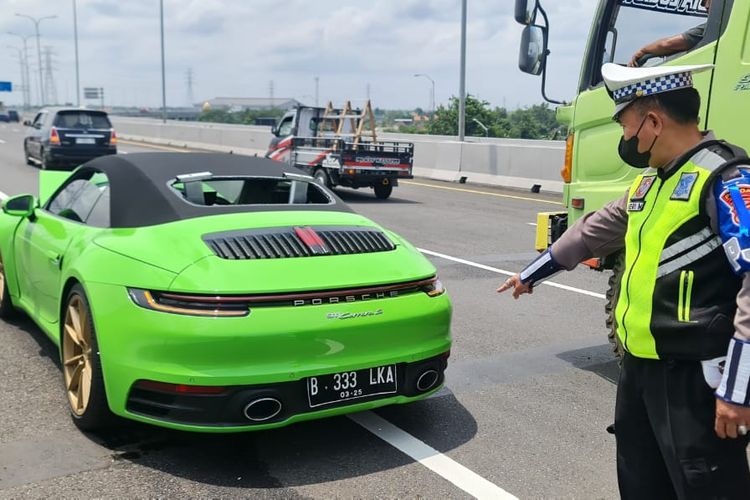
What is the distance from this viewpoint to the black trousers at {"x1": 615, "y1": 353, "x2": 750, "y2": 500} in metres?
2.12

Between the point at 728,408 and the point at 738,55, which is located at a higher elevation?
the point at 738,55

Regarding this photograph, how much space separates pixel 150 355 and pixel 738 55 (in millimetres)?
3485

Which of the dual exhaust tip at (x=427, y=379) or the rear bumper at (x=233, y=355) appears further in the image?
the dual exhaust tip at (x=427, y=379)

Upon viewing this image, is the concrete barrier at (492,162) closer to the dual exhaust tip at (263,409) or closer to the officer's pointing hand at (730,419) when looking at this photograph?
the dual exhaust tip at (263,409)

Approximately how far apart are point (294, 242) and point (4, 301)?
316cm

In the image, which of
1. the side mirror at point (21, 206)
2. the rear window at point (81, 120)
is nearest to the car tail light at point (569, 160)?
the side mirror at point (21, 206)

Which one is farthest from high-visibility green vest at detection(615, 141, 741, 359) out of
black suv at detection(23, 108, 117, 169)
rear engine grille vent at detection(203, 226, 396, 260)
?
black suv at detection(23, 108, 117, 169)

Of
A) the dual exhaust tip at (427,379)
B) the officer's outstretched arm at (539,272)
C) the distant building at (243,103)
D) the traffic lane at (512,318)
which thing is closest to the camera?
the officer's outstretched arm at (539,272)

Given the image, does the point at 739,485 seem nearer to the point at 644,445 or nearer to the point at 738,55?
the point at 644,445

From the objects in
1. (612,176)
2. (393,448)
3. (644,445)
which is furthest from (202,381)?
(612,176)

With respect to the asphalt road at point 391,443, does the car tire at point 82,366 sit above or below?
above

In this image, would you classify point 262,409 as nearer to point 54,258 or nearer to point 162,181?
point 162,181

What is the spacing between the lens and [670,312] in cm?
217

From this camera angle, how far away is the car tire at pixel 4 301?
5855 millimetres
